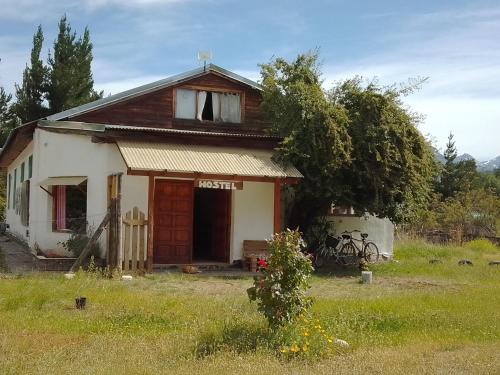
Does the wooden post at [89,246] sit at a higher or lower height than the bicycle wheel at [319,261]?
higher

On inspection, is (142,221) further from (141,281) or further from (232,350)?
(232,350)

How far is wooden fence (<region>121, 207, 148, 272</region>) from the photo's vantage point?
14703mm

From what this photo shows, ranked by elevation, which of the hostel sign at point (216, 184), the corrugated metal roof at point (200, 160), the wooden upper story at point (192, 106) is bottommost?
the hostel sign at point (216, 184)

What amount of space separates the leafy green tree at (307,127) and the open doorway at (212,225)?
6.65ft

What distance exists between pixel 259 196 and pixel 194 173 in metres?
2.60

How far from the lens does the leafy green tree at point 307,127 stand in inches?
640

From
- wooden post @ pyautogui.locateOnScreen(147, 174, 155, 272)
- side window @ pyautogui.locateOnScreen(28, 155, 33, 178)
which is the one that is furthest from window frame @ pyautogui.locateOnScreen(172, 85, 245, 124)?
side window @ pyautogui.locateOnScreen(28, 155, 33, 178)

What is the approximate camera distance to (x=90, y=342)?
7.65 metres

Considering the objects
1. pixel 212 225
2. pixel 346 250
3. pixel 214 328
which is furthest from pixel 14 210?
pixel 214 328

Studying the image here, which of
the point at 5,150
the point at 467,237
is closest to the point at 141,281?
the point at 5,150

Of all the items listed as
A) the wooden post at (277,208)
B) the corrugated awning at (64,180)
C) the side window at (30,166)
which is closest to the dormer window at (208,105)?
the wooden post at (277,208)

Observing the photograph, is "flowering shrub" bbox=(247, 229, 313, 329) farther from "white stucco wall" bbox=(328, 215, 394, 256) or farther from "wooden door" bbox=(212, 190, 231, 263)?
"white stucco wall" bbox=(328, 215, 394, 256)

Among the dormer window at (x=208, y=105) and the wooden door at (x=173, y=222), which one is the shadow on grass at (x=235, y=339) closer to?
the wooden door at (x=173, y=222)

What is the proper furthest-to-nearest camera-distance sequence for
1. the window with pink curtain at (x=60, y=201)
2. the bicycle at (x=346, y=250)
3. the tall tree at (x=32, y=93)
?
the tall tree at (x=32, y=93)
the window with pink curtain at (x=60, y=201)
the bicycle at (x=346, y=250)
